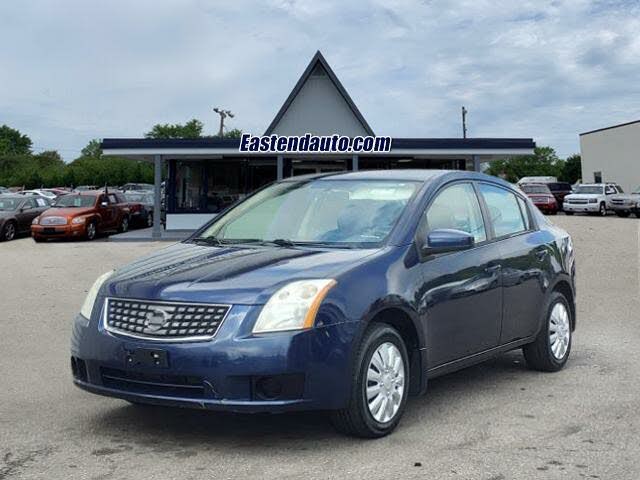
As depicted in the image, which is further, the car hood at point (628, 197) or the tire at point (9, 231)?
the car hood at point (628, 197)

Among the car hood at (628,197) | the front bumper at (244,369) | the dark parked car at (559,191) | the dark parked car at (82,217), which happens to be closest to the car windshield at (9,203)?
the dark parked car at (82,217)

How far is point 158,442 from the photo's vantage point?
4.89 metres

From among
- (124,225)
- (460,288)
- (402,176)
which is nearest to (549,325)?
(460,288)

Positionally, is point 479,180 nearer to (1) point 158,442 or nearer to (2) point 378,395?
(2) point 378,395

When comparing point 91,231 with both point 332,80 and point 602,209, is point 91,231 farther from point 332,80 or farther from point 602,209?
point 602,209

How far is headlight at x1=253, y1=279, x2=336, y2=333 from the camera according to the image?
4.53 meters

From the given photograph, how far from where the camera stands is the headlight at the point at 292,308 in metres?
4.53

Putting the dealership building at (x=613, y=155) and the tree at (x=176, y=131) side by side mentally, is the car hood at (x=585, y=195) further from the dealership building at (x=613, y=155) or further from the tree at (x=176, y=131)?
the tree at (x=176, y=131)

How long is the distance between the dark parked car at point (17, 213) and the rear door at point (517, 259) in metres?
22.4

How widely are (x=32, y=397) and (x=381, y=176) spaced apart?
10.2 ft

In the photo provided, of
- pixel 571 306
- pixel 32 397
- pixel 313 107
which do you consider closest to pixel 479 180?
pixel 571 306

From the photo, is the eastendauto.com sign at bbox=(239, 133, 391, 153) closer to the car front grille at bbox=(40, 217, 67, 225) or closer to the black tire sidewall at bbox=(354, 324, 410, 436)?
the car front grille at bbox=(40, 217, 67, 225)

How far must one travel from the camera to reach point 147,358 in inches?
181

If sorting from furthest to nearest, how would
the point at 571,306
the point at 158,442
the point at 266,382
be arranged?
the point at 571,306
the point at 158,442
the point at 266,382
